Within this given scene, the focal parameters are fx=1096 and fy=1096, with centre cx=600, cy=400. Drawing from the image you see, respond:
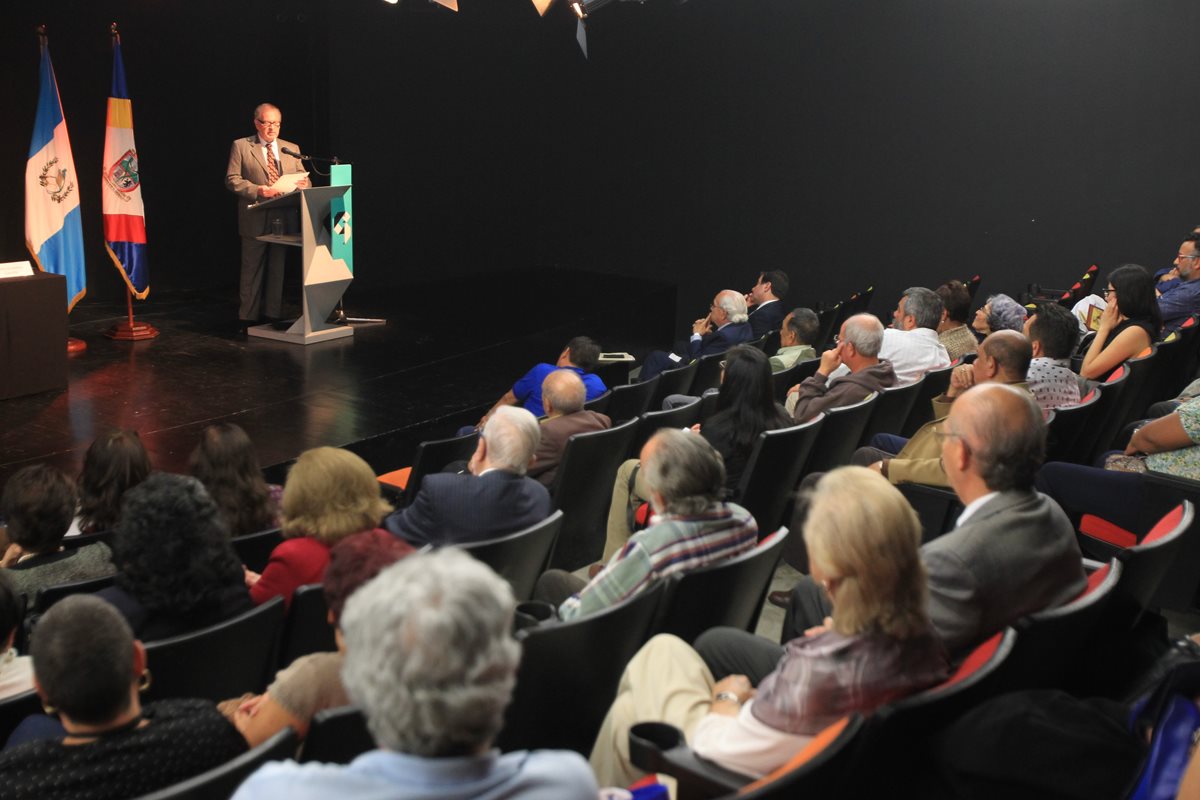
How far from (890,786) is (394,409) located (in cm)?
456

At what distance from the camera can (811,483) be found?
391 centimetres

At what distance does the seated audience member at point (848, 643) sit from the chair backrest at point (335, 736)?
0.63 metres

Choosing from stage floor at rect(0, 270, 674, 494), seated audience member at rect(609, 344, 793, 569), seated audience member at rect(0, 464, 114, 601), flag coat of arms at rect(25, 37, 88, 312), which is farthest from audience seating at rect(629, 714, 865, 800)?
flag coat of arms at rect(25, 37, 88, 312)

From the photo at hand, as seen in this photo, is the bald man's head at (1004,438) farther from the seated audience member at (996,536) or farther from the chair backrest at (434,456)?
the chair backrest at (434,456)

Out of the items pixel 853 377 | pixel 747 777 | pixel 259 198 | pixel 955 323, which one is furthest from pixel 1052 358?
pixel 259 198

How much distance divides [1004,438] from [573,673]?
3.61 feet

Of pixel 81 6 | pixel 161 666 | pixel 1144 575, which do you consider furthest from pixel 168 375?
pixel 1144 575

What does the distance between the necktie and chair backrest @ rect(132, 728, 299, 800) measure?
264 inches

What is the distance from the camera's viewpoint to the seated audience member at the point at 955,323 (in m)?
5.93

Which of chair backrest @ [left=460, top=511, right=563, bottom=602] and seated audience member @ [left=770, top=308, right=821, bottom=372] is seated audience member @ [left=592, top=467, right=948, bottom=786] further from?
seated audience member @ [left=770, top=308, right=821, bottom=372]

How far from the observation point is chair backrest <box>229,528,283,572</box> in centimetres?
303

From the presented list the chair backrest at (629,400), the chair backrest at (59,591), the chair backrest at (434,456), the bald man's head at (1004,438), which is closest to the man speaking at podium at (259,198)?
the chair backrest at (629,400)

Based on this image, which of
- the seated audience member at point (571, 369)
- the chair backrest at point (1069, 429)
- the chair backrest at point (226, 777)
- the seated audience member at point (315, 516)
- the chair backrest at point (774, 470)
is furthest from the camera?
the seated audience member at point (571, 369)

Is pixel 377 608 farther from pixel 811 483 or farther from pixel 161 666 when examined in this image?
pixel 811 483
